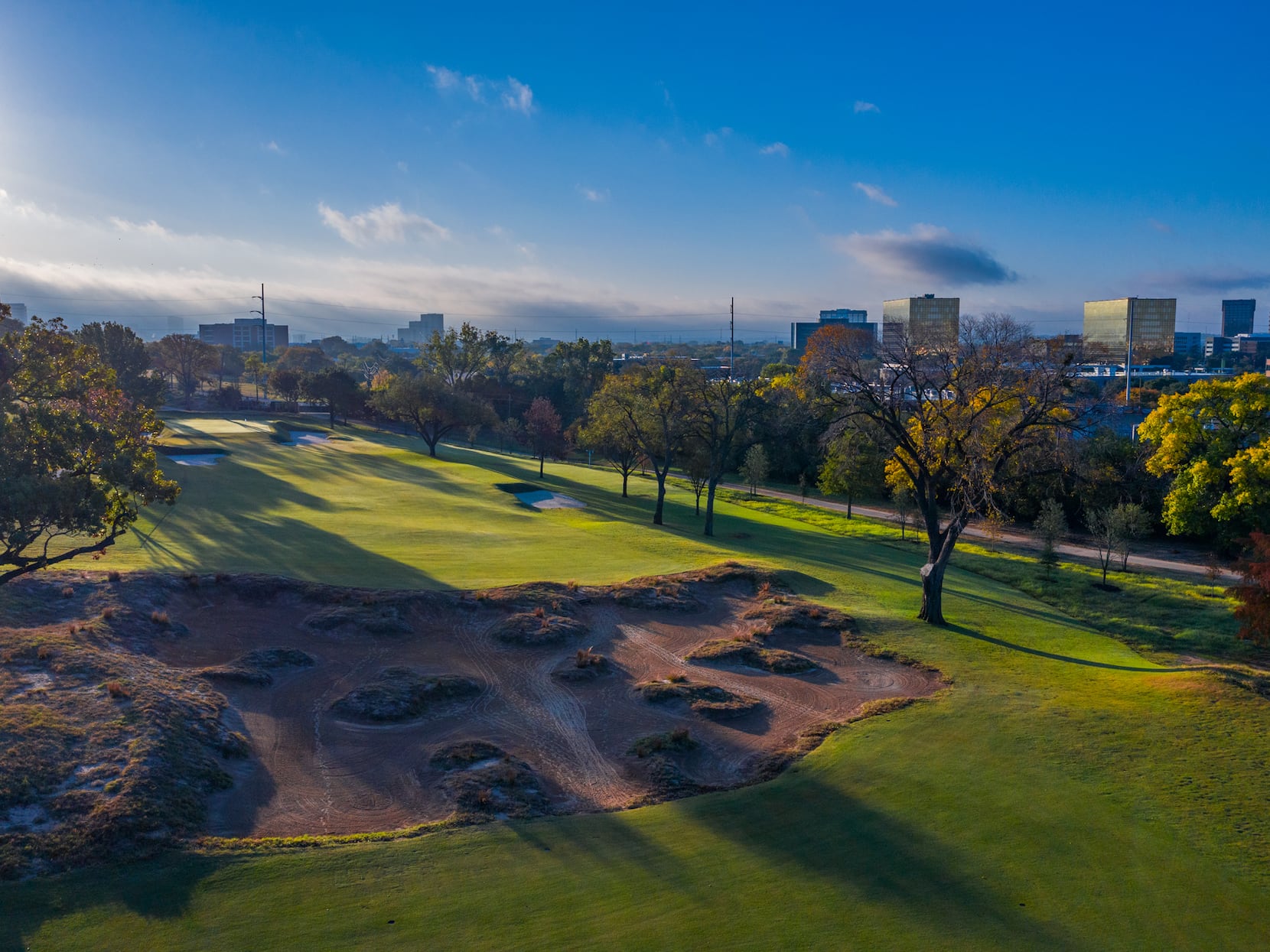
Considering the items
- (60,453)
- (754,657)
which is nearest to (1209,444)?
(754,657)

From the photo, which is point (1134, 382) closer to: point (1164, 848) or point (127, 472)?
point (1164, 848)

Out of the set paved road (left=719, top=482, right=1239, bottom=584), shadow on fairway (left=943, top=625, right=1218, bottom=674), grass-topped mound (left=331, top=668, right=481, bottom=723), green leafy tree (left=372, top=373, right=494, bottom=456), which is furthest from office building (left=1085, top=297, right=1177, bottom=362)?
grass-topped mound (left=331, top=668, right=481, bottom=723)

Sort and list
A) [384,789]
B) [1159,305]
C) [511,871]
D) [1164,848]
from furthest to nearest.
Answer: [1159,305] < [384,789] < [1164,848] < [511,871]

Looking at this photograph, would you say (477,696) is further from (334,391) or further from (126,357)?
(334,391)

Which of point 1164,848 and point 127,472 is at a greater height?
point 127,472

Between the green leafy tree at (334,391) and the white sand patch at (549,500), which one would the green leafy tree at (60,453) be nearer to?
the white sand patch at (549,500)

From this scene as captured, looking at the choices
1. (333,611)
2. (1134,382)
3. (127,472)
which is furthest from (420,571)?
(1134,382)

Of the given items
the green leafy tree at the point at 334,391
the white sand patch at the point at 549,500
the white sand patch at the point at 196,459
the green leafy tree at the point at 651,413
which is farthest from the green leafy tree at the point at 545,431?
the white sand patch at the point at 196,459
